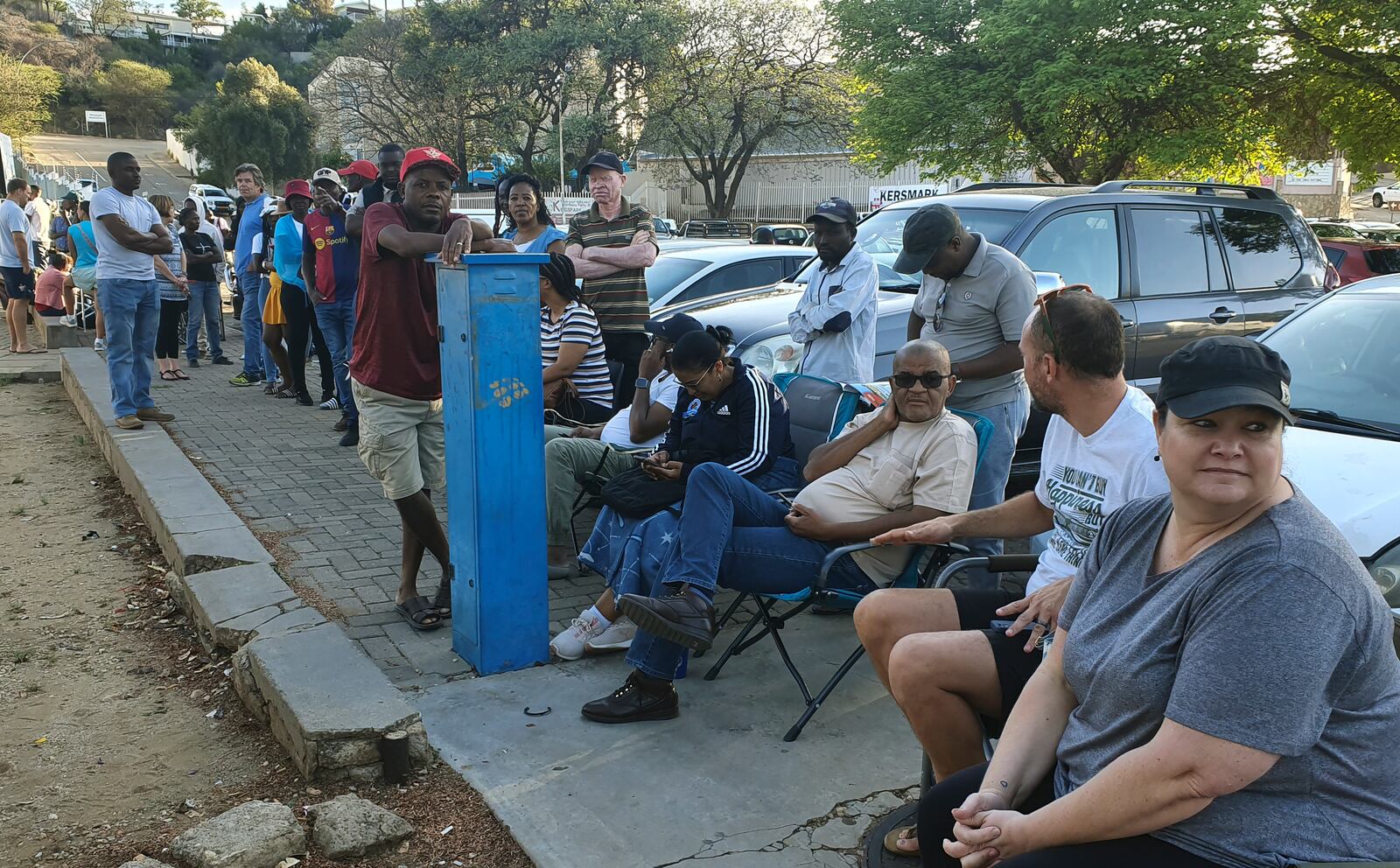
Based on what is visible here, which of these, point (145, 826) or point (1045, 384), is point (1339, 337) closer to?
point (1045, 384)

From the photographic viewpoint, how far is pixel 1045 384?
297 centimetres

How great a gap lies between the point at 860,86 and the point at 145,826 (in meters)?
26.6

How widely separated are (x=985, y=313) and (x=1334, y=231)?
52.4ft

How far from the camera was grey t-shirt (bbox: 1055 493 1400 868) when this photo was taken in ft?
5.94

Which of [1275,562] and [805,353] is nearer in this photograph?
[1275,562]

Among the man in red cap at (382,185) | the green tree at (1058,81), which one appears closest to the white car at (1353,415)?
the man in red cap at (382,185)

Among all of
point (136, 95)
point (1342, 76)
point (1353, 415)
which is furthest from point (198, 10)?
point (1353, 415)

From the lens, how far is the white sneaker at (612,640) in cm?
443

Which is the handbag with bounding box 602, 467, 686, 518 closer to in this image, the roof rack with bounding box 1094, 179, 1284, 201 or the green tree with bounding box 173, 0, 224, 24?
the roof rack with bounding box 1094, 179, 1284, 201

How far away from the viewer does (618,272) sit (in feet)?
21.7

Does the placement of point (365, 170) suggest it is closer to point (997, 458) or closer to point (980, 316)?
point (980, 316)

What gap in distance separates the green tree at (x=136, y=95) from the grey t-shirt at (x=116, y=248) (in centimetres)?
8509

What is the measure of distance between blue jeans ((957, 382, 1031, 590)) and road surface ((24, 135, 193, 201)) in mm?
55716

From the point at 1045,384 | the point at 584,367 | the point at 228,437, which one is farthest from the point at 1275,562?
the point at 228,437
